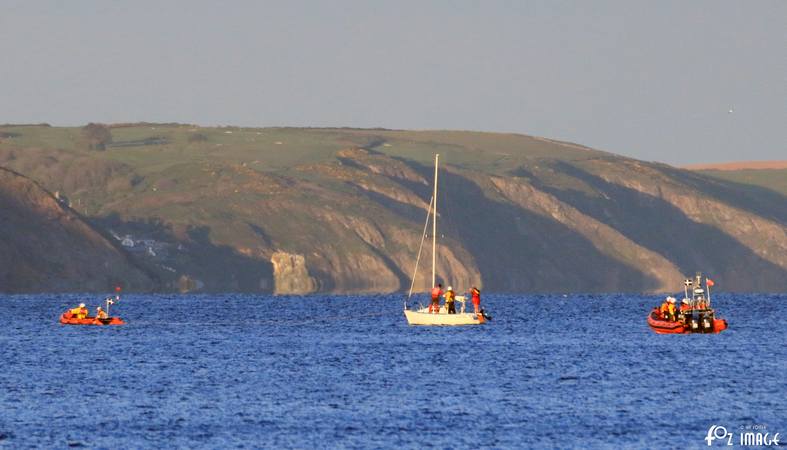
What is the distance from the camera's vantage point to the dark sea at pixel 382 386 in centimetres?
5503

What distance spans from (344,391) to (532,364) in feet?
55.9

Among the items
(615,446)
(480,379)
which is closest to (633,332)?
(480,379)

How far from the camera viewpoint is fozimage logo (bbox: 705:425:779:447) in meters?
52.1

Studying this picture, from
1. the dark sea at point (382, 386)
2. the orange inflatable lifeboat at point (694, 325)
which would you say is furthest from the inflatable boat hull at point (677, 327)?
the dark sea at point (382, 386)

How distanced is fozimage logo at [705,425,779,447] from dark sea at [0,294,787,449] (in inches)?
13.9

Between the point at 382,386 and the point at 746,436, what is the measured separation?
2065 cm

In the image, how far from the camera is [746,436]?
176 feet

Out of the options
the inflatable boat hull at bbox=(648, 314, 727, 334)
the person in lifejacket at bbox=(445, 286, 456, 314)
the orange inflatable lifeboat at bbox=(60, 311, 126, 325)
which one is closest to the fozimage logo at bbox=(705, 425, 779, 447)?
the inflatable boat hull at bbox=(648, 314, 727, 334)

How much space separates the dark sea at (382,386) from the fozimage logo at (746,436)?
35 centimetres

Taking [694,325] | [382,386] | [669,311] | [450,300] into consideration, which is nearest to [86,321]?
[450,300]

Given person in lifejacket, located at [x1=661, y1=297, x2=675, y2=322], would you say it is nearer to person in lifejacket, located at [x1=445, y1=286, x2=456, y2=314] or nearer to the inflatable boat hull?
the inflatable boat hull

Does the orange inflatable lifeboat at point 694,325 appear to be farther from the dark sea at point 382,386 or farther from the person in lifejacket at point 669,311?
the dark sea at point 382,386

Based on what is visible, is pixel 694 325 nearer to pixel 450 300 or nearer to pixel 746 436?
pixel 450 300

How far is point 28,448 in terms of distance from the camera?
168 ft
